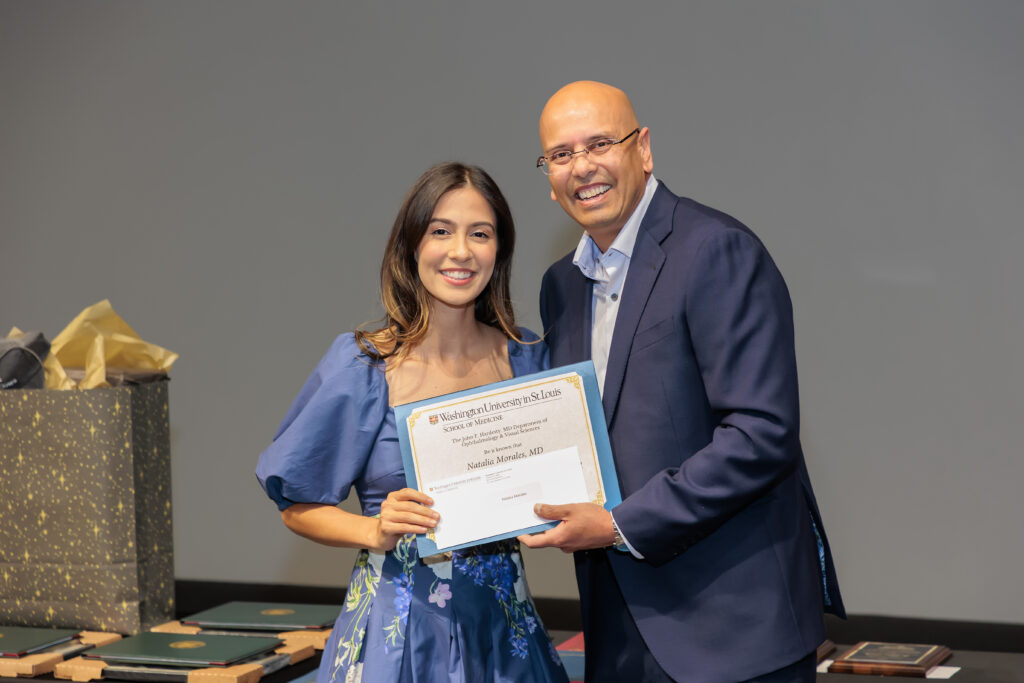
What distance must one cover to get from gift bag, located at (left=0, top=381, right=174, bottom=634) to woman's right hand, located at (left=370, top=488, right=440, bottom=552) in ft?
3.95

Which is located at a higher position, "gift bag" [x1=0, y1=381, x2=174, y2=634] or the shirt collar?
the shirt collar

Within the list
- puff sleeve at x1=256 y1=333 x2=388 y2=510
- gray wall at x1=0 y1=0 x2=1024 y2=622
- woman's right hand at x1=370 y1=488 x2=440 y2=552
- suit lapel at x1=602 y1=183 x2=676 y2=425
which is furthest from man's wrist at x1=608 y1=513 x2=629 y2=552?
gray wall at x1=0 y1=0 x2=1024 y2=622

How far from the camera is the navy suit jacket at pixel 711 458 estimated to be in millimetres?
1824

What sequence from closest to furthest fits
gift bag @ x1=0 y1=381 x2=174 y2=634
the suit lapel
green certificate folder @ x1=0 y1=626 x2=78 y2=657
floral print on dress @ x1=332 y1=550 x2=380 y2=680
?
the suit lapel → floral print on dress @ x1=332 y1=550 x2=380 y2=680 → green certificate folder @ x1=0 y1=626 x2=78 y2=657 → gift bag @ x1=0 y1=381 x2=174 y2=634

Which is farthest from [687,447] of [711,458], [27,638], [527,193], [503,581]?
[527,193]

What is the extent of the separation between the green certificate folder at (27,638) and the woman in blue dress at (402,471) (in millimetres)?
991

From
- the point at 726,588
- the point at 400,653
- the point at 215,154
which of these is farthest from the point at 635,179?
the point at 215,154

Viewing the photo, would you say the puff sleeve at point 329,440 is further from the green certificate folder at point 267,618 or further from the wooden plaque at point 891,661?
the wooden plaque at point 891,661

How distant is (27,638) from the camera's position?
2.80 meters

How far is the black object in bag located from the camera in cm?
294

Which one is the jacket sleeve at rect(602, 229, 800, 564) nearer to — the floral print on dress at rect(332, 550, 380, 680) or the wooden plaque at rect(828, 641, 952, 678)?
the floral print on dress at rect(332, 550, 380, 680)

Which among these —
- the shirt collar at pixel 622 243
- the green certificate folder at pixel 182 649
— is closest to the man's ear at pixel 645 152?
the shirt collar at pixel 622 243

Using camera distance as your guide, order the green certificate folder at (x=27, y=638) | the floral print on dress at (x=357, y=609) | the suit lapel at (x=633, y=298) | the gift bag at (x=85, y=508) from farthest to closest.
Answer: the gift bag at (x=85, y=508) < the green certificate folder at (x=27, y=638) < the floral print on dress at (x=357, y=609) < the suit lapel at (x=633, y=298)

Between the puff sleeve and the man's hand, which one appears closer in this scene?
the man's hand
